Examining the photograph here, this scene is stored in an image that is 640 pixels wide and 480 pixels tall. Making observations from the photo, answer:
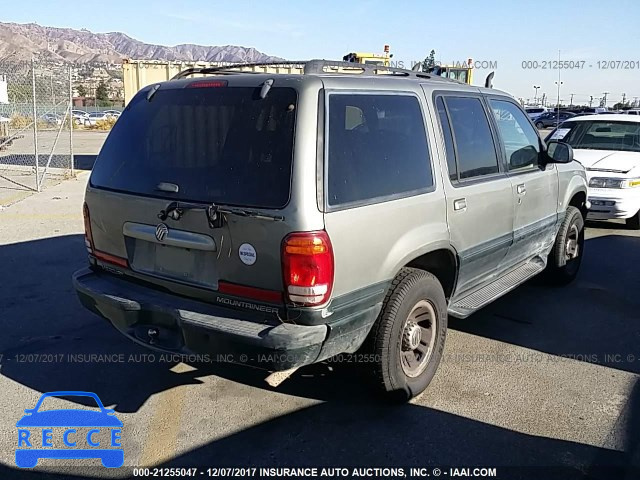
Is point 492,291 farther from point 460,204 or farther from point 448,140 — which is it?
point 448,140

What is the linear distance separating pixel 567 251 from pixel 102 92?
6640 centimetres

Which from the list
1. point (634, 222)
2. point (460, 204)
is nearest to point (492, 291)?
point (460, 204)

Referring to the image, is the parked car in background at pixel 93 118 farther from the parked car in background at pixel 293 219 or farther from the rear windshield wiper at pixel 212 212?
the rear windshield wiper at pixel 212 212

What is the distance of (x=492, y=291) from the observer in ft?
15.7

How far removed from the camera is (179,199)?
3383 mm

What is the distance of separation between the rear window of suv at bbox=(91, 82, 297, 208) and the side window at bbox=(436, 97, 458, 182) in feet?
4.42

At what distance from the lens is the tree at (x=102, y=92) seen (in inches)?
2461

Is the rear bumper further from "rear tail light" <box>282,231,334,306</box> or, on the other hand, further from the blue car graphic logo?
the blue car graphic logo

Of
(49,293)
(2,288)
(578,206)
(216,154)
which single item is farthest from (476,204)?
(2,288)

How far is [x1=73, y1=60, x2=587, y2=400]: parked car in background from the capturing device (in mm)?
3105

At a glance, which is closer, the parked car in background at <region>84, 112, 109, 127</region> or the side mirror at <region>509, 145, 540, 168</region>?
the side mirror at <region>509, 145, 540, 168</region>

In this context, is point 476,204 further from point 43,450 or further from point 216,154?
point 43,450

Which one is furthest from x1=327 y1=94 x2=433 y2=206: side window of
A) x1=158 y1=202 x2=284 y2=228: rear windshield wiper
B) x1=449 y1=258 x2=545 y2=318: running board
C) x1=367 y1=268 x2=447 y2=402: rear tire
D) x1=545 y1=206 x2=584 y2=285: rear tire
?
x1=545 y1=206 x2=584 y2=285: rear tire

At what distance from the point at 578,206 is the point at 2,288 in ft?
20.2
